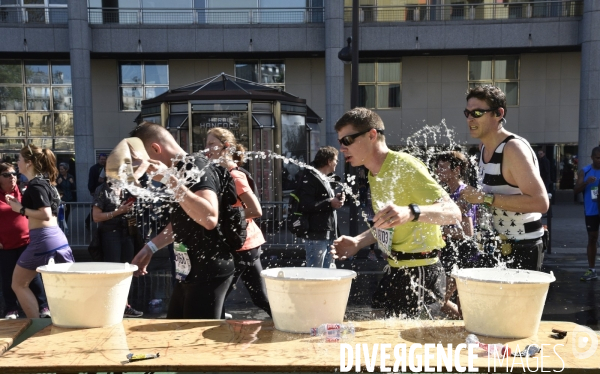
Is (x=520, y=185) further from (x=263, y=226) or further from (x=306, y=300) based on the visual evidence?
(x=263, y=226)

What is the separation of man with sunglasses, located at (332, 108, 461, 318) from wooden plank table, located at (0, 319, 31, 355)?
183cm

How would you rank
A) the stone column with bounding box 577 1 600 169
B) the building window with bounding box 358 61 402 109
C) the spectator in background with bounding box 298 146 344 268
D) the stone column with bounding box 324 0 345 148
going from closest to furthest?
the spectator in background with bounding box 298 146 344 268
the stone column with bounding box 577 1 600 169
the stone column with bounding box 324 0 345 148
the building window with bounding box 358 61 402 109

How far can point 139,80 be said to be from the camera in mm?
22109

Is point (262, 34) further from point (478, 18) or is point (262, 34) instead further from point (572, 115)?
point (572, 115)

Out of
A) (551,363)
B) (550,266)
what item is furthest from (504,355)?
(550,266)

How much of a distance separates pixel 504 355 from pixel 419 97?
69.1 ft

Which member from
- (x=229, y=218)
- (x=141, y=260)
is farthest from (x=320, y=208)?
(x=229, y=218)

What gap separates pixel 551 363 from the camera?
218 cm

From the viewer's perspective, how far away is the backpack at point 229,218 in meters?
3.30

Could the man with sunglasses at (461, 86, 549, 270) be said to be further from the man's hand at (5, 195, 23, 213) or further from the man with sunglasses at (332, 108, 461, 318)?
the man's hand at (5, 195, 23, 213)

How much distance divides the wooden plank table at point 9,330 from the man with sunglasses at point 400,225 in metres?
1.83

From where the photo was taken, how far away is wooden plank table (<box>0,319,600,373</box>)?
7.10 ft

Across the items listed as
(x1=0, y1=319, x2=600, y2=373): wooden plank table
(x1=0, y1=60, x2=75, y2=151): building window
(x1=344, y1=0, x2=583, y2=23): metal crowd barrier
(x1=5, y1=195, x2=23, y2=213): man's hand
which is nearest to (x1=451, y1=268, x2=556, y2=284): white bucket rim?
(x1=0, y1=319, x2=600, y2=373): wooden plank table

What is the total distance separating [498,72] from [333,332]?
21974 mm
